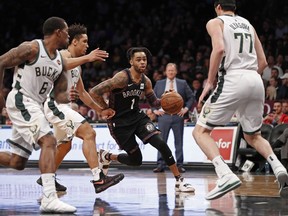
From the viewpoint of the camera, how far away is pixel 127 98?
11.6m

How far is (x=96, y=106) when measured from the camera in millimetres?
10977

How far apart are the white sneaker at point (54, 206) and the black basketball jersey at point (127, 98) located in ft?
12.2

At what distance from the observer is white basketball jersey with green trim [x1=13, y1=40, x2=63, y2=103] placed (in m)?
8.34

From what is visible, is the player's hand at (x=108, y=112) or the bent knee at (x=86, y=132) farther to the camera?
the player's hand at (x=108, y=112)

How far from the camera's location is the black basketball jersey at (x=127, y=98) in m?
11.5

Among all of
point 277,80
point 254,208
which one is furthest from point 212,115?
point 277,80

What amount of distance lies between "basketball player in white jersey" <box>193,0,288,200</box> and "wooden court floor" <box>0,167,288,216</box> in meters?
0.43

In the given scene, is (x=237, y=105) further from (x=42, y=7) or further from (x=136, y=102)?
(x=42, y=7)

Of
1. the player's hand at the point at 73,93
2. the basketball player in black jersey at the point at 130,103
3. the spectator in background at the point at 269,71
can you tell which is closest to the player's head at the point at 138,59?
the basketball player in black jersey at the point at 130,103

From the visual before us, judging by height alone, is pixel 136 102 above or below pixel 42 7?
below

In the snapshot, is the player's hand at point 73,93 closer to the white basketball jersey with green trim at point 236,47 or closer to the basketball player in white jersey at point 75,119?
the basketball player in white jersey at point 75,119

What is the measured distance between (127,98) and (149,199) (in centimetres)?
252

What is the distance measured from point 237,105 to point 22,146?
8.21 feet

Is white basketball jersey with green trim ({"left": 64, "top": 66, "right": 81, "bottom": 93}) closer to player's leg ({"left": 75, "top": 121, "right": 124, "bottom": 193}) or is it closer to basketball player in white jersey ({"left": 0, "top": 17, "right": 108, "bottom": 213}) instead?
player's leg ({"left": 75, "top": 121, "right": 124, "bottom": 193})
